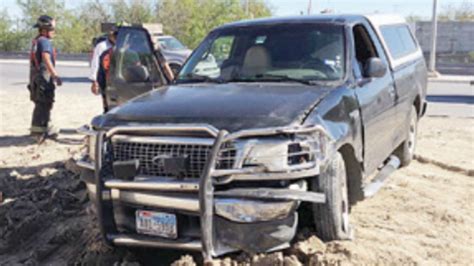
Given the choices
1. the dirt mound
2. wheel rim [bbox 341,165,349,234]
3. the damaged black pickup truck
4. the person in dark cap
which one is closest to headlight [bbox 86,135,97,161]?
the damaged black pickup truck

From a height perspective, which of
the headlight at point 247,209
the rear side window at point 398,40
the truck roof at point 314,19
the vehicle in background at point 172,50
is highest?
the truck roof at point 314,19

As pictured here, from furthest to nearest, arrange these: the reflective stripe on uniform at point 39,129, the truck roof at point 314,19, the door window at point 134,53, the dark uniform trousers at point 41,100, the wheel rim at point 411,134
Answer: the reflective stripe on uniform at point 39,129
the dark uniform trousers at point 41,100
the wheel rim at point 411,134
the door window at point 134,53
the truck roof at point 314,19

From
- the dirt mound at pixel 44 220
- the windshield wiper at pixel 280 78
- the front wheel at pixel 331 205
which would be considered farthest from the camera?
the dirt mound at pixel 44 220

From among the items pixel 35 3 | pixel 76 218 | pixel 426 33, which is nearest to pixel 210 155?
pixel 76 218

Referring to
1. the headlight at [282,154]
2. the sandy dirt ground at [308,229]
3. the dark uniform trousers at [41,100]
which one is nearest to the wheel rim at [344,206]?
the sandy dirt ground at [308,229]

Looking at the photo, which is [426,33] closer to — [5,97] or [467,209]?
[5,97]

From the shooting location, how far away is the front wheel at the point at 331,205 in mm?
4285

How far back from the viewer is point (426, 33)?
33.3 metres

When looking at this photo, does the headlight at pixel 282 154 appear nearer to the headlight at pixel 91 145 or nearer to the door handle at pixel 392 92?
the headlight at pixel 91 145

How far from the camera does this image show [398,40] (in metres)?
7.40

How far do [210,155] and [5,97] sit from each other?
14.2 metres

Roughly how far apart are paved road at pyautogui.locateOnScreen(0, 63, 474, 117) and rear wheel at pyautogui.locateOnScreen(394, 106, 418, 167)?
5797 millimetres

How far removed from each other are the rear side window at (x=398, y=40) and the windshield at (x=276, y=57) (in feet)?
4.34

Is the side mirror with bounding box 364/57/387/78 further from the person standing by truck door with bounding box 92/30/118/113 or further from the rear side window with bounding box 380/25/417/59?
the person standing by truck door with bounding box 92/30/118/113
